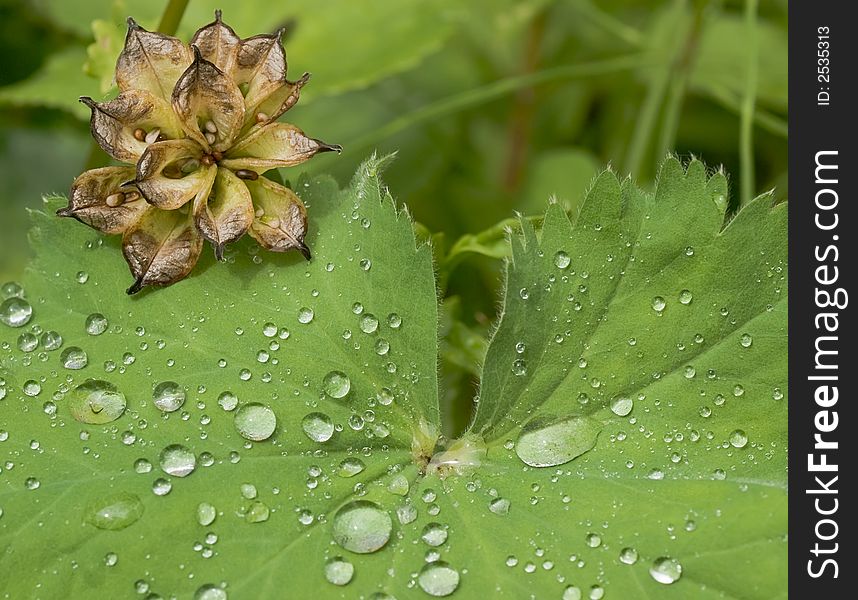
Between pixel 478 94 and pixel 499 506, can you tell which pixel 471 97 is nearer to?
pixel 478 94

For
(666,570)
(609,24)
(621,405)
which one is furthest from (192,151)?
(609,24)

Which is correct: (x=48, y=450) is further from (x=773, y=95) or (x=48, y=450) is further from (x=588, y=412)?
(x=773, y=95)

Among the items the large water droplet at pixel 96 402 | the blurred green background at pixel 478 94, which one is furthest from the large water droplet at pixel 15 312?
the blurred green background at pixel 478 94

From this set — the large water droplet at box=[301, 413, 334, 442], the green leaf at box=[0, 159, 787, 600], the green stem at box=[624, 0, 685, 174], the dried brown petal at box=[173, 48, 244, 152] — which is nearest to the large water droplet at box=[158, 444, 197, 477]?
the green leaf at box=[0, 159, 787, 600]

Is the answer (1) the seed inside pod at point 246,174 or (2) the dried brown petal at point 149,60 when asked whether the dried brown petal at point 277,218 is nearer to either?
(1) the seed inside pod at point 246,174

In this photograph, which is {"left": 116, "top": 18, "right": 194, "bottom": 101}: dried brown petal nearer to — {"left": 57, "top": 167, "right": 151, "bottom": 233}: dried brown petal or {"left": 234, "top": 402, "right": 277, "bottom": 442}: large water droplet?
{"left": 57, "top": 167, "right": 151, "bottom": 233}: dried brown petal

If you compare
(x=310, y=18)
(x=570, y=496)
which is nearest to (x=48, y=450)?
(x=570, y=496)

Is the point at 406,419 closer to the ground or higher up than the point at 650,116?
closer to the ground
